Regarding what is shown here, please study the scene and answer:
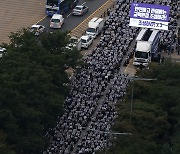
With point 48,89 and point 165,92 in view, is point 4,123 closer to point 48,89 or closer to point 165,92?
point 48,89

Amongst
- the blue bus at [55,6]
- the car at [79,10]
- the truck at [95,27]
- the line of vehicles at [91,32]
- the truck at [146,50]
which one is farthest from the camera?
the car at [79,10]

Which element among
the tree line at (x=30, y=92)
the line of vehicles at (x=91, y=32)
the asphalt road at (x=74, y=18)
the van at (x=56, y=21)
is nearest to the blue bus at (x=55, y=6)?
the asphalt road at (x=74, y=18)

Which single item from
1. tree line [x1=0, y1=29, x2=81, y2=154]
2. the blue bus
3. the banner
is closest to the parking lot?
the blue bus

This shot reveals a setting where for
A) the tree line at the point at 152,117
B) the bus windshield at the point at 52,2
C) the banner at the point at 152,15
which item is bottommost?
the bus windshield at the point at 52,2

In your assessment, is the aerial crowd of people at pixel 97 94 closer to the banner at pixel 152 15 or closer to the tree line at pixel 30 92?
the tree line at pixel 30 92

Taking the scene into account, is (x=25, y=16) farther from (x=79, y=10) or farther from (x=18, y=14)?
(x=79, y=10)

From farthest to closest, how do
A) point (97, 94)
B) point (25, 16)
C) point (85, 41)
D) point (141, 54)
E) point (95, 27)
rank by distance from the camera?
point (25, 16)
point (95, 27)
point (85, 41)
point (141, 54)
point (97, 94)

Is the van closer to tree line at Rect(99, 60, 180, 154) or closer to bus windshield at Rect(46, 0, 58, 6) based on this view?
bus windshield at Rect(46, 0, 58, 6)

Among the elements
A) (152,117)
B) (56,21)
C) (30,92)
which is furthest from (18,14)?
(152,117)
